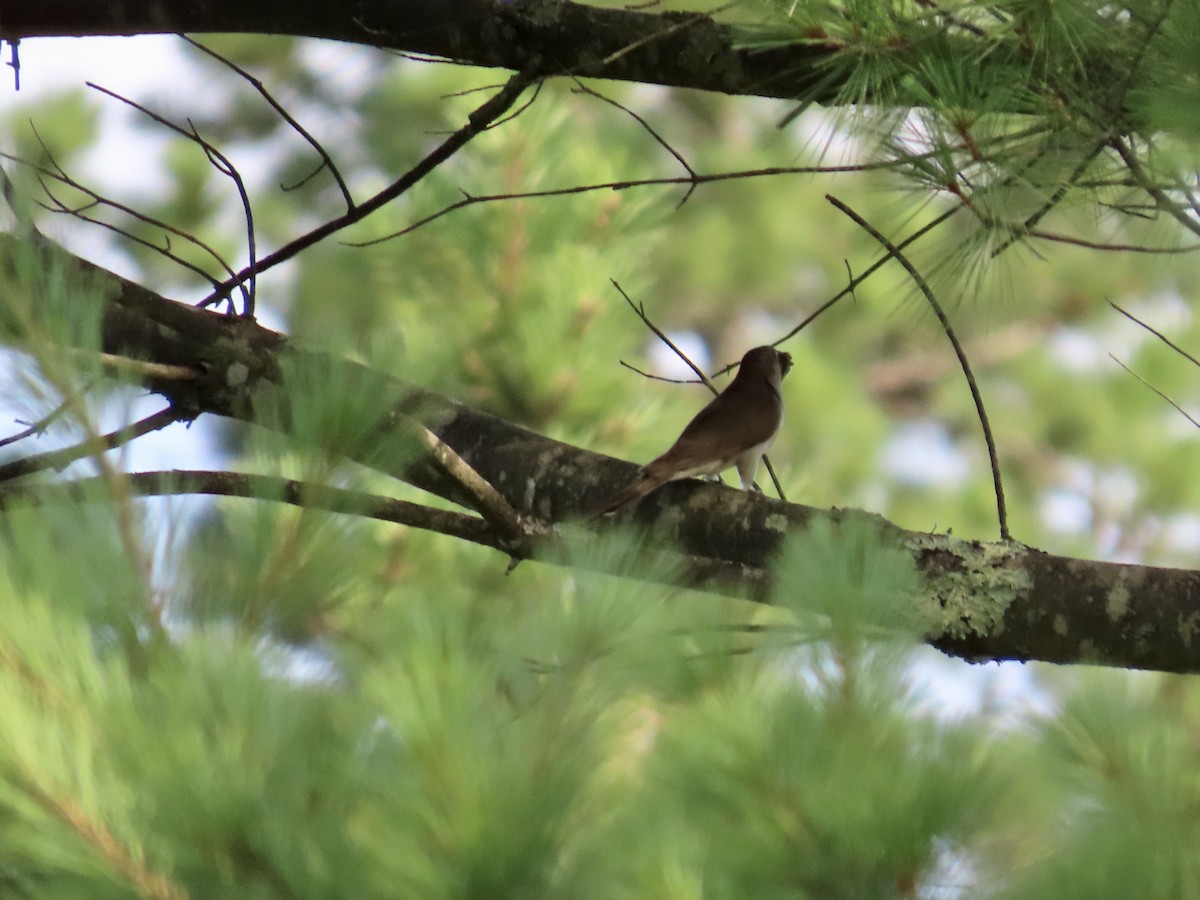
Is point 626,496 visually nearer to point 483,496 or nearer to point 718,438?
point 483,496

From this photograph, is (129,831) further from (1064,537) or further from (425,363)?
(1064,537)

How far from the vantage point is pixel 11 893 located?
3.09 feet

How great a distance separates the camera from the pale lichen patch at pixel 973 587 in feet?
5.95

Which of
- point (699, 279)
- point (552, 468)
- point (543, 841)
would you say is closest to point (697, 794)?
point (543, 841)

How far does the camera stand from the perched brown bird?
2.13 metres

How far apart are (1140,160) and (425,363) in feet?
4.81

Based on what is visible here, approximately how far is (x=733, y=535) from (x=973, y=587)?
36 centimetres

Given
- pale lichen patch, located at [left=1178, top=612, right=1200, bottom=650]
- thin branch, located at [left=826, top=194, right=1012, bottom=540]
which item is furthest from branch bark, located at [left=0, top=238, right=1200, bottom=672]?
thin branch, located at [left=826, top=194, right=1012, bottom=540]

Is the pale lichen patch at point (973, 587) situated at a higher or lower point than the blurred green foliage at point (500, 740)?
higher

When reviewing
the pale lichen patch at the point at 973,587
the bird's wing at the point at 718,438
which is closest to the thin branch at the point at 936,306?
the pale lichen patch at the point at 973,587

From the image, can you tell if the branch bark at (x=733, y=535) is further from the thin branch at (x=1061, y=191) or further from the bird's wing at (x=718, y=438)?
the thin branch at (x=1061, y=191)

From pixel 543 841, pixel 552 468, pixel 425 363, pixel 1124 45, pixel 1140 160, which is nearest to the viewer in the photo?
pixel 543 841

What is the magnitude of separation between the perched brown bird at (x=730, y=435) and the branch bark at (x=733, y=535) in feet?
0.12

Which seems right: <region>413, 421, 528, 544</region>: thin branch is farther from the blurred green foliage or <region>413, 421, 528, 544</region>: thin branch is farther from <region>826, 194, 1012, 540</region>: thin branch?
<region>826, 194, 1012, 540</region>: thin branch
